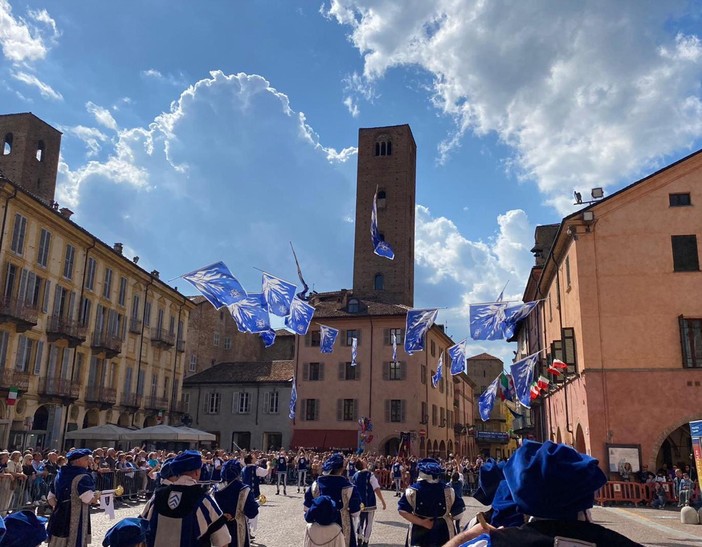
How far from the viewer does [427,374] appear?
171 feet

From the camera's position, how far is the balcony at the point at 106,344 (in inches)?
1553

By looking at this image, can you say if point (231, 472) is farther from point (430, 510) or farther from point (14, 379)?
point (14, 379)

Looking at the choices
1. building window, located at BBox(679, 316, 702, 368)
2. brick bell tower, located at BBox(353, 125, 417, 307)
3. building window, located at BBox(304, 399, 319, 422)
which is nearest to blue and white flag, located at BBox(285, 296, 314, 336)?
building window, located at BBox(679, 316, 702, 368)

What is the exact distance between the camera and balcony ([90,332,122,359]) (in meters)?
39.4

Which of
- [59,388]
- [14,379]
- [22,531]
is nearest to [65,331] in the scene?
[59,388]

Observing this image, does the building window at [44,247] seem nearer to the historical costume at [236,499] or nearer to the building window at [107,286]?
the building window at [107,286]

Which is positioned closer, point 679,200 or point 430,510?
point 430,510

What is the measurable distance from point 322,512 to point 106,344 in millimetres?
34315

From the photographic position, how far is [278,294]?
68.5 feet

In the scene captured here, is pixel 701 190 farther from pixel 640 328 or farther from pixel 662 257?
pixel 640 328

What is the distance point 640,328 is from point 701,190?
6066 mm

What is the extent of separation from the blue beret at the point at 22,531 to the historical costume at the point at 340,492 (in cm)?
611

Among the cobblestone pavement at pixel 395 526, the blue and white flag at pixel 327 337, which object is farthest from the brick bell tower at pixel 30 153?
→ the cobblestone pavement at pixel 395 526

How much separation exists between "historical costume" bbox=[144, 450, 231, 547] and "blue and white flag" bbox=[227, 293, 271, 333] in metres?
14.1
